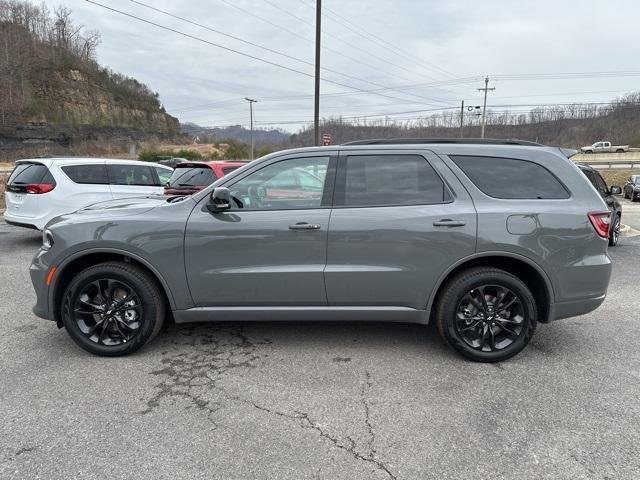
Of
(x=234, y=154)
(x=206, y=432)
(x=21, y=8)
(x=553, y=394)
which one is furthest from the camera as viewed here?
(x=21, y=8)

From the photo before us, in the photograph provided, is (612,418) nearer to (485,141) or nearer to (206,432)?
(485,141)

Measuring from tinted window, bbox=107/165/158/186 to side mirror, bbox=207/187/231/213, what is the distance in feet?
21.1

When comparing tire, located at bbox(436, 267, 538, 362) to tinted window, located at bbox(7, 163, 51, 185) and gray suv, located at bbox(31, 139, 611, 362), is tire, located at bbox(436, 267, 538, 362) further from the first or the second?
tinted window, located at bbox(7, 163, 51, 185)

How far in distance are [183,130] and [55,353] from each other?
99.6m

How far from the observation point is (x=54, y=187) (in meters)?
8.16

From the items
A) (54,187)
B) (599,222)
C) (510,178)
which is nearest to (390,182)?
(510,178)

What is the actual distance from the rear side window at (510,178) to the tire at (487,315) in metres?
0.68

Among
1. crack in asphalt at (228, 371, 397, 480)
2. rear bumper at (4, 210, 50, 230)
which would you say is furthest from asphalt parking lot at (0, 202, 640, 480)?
rear bumper at (4, 210, 50, 230)

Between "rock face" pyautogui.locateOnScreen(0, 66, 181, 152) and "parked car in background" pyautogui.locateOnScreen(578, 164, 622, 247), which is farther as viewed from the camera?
"rock face" pyautogui.locateOnScreen(0, 66, 181, 152)

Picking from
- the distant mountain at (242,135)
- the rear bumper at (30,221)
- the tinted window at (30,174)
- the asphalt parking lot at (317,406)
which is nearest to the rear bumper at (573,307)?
the asphalt parking lot at (317,406)

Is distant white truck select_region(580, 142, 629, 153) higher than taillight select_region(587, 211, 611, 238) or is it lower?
higher

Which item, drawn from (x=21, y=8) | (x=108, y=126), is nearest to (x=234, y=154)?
(x=108, y=126)

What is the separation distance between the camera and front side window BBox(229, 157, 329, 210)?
3688mm

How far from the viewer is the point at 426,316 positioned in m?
3.67
